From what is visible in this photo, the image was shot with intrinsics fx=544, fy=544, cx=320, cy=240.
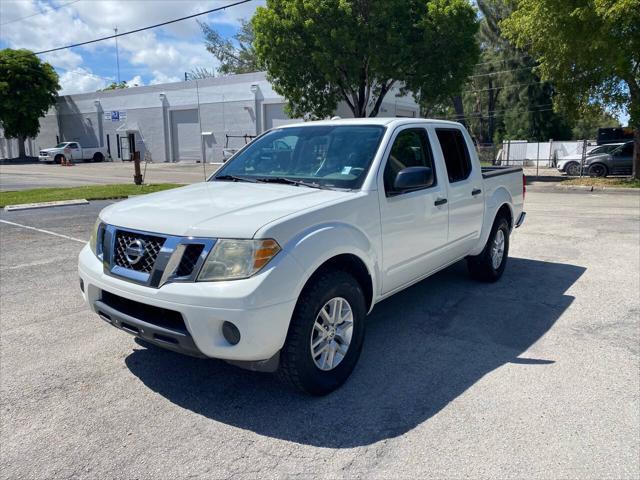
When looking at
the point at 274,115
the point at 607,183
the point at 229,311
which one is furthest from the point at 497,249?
the point at 274,115

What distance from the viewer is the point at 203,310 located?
3066 mm

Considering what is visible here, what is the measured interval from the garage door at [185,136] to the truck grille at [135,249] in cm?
3994

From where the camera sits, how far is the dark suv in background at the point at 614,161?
24625 millimetres

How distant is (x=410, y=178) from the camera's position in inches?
163

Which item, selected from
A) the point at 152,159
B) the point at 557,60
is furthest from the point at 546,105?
the point at 152,159

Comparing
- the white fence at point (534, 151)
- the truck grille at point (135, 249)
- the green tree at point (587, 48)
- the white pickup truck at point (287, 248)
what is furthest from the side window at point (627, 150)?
the truck grille at point (135, 249)

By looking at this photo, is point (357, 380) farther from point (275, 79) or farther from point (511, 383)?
point (275, 79)

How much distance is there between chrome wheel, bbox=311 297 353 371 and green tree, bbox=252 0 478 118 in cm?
1934

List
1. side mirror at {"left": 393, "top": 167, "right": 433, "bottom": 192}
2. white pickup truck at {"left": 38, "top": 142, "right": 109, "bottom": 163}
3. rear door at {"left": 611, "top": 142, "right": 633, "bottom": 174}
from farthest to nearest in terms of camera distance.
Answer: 1. white pickup truck at {"left": 38, "top": 142, "right": 109, "bottom": 163}
2. rear door at {"left": 611, "top": 142, "right": 633, "bottom": 174}
3. side mirror at {"left": 393, "top": 167, "right": 433, "bottom": 192}

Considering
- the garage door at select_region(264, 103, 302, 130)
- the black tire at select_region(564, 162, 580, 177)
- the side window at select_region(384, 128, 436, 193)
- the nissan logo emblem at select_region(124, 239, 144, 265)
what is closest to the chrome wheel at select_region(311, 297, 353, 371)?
the side window at select_region(384, 128, 436, 193)

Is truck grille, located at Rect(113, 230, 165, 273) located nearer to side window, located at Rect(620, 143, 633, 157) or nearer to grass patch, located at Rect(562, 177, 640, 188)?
grass patch, located at Rect(562, 177, 640, 188)

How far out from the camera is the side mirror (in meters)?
4.10

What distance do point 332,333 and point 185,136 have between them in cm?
Answer: 4214

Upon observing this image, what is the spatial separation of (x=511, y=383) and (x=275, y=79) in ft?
80.7
